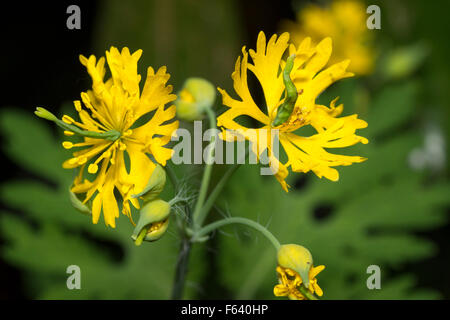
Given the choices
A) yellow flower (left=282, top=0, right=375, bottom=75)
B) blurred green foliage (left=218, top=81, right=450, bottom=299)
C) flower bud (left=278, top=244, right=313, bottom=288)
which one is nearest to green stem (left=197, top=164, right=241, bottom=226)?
flower bud (left=278, top=244, right=313, bottom=288)

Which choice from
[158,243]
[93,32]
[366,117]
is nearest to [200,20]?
[93,32]

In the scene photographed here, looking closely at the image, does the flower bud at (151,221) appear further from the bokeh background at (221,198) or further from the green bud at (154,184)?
the bokeh background at (221,198)

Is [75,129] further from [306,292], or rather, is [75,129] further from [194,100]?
[306,292]

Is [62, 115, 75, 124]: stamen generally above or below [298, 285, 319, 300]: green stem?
above

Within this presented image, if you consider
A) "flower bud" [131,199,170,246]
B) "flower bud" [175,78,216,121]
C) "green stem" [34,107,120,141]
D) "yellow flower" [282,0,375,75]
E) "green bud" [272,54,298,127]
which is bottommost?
"flower bud" [131,199,170,246]

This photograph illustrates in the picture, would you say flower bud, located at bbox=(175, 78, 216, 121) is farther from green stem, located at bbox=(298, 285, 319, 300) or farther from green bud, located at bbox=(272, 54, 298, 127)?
green stem, located at bbox=(298, 285, 319, 300)
